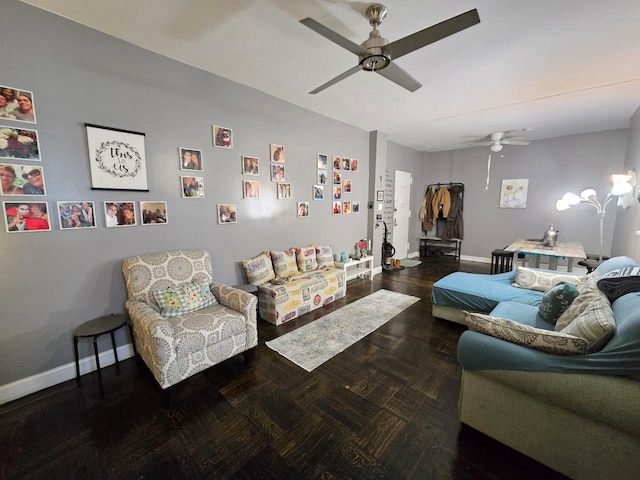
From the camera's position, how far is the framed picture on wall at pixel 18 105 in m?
1.78

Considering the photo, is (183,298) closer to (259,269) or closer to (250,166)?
(259,269)

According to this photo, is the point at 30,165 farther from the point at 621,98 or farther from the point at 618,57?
the point at 621,98

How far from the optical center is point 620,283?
172 centimetres

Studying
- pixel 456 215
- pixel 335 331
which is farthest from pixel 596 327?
pixel 456 215

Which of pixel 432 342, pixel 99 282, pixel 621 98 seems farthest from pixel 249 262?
pixel 621 98

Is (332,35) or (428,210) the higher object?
(332,35)

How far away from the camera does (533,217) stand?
18.5 ft

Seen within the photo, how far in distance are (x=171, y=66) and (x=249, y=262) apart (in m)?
2.14

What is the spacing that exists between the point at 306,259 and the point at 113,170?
2.37 meters

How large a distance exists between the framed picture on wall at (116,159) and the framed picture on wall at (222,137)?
2.33 feet

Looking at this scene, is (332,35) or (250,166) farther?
(250,166)

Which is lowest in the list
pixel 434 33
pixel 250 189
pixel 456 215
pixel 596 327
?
pixel 596 327

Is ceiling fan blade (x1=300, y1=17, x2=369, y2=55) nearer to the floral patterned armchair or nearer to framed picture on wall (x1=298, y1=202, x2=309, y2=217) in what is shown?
the floral patterned armchair

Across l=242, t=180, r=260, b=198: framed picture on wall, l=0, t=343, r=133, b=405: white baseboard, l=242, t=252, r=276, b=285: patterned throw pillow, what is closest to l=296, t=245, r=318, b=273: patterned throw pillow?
l=242, t=252, r=276, b=285: patterned throw pillow
